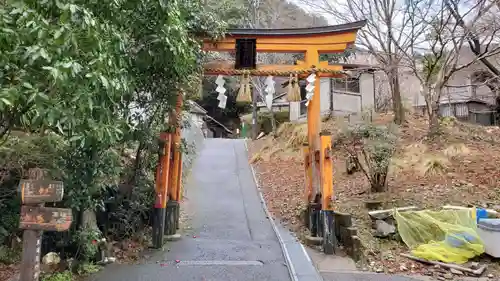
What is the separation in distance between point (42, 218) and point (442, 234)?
6586 millimetres

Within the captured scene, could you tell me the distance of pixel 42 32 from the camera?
117 inches

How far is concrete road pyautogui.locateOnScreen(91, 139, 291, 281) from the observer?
5457 millimetres

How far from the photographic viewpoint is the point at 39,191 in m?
3.94

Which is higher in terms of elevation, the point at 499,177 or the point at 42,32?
the point at 42,32

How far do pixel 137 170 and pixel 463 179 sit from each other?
8.26 meters

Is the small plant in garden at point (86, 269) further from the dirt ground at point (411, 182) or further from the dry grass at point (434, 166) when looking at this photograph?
the dry grass at point (434, 166)

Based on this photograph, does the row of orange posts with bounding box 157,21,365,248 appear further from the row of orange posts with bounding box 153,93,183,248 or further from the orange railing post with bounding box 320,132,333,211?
the orange railing post with bounding box 320,132,333,211

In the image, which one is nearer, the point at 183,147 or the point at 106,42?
the point at 106,42

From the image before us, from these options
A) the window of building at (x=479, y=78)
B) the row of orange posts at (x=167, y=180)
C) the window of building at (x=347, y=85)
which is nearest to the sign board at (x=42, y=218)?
the row of orange posts at (x=167, y=180)

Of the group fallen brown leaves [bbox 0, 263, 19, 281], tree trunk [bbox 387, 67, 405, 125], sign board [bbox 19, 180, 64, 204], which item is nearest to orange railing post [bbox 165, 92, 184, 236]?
fallen brown leaves [bbox 0, 263, 19, 281]

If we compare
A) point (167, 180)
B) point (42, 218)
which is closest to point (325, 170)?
point (167, 180)

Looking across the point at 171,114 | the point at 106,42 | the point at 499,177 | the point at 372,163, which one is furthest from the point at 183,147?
the point at 499,177

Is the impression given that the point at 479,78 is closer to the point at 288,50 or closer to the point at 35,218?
the point at 288,50

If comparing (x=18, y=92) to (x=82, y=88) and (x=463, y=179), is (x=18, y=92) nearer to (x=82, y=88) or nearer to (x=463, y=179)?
(x=82, y=88)
